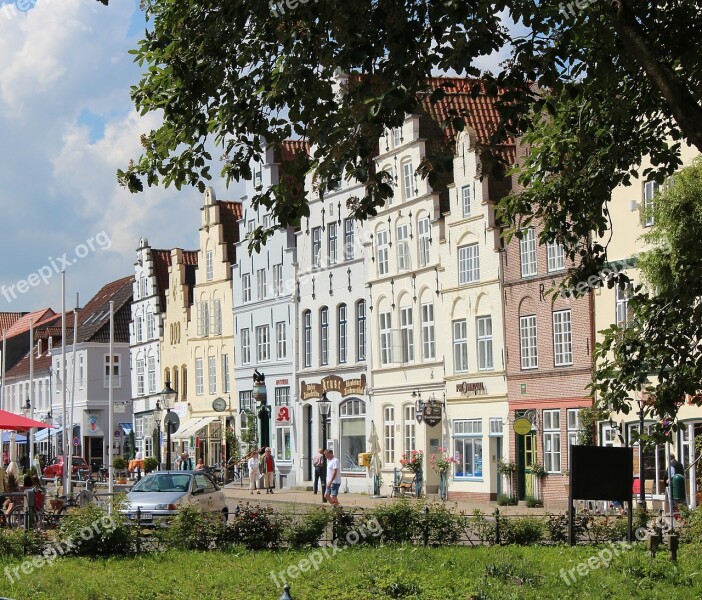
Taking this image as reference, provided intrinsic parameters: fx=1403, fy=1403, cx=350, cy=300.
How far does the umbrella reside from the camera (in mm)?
53469

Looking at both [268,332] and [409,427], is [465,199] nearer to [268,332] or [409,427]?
[409,427]

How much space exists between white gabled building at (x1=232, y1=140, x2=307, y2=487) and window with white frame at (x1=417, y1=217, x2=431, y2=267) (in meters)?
10.3

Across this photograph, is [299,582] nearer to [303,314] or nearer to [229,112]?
[229,112]

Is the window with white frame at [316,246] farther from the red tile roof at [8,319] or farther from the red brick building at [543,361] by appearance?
the red tile roof at [8,319]

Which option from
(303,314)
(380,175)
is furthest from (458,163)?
(380,175)

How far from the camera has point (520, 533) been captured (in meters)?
24.9

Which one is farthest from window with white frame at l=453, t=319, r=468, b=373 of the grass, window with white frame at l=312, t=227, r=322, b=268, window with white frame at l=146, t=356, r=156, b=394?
window with white frame at l=146, t=356, r=156, b=394

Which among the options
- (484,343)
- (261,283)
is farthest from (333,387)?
(484,343)

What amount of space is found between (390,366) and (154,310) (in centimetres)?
2899

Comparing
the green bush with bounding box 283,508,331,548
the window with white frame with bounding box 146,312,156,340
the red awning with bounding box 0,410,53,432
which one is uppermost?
the window with white frame with bounding box 146,312,156,340

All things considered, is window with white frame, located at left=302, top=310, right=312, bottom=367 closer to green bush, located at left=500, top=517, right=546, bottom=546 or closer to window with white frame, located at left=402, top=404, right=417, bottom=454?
window with white frame, located at left=402, top=404, right=417, bottom=454

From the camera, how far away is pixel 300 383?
61.6 metres

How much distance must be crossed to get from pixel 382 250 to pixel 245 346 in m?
14.0

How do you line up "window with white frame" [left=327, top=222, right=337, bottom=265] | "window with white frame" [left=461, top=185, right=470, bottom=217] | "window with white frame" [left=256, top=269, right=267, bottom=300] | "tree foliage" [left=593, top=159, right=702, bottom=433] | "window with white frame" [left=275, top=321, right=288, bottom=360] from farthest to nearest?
1. "window with white frame" [left=256, top=269, right=267, bottom=300]
2. "window with white frame" [left=275, top=321, right=288, bottom=360]
3. "window with white frame" [left=327, top=222, right=337, bottom=265]
4. "window with white frame" [left=461, top=185, right=470, bottom=217]
5. "tree foliage" [left=593, top=159, right=702, bottom=433]
